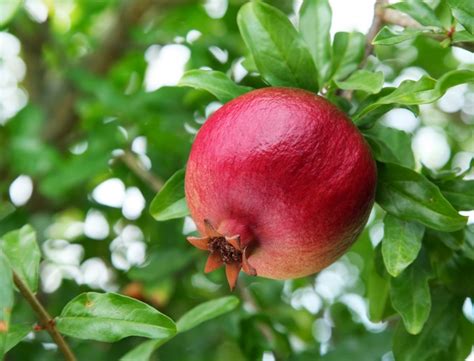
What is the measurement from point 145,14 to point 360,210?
1849 mm

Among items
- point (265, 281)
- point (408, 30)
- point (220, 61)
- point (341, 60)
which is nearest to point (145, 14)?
point (220, 61)

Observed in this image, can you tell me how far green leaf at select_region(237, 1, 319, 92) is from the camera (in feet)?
4.18

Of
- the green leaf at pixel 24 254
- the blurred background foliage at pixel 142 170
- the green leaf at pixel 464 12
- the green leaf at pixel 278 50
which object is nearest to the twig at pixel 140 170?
the blurred background foliage at pixel 142 170

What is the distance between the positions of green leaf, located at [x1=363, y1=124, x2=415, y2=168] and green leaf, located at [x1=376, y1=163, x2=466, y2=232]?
0.11ft

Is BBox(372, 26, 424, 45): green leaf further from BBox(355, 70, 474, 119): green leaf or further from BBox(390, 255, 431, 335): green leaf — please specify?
BBox(390, 255, 431, 335): green leaf

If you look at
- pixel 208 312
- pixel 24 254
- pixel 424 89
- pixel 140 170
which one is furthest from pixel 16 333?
pixel 140 170

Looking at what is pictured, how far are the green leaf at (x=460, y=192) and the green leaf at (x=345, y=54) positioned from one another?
0.27 m

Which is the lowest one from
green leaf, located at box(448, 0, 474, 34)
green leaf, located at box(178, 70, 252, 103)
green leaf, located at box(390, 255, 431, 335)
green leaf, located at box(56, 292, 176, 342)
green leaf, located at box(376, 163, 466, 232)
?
green leaf, located at box(390, 255, 431, 335)

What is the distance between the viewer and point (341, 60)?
1.42 metres

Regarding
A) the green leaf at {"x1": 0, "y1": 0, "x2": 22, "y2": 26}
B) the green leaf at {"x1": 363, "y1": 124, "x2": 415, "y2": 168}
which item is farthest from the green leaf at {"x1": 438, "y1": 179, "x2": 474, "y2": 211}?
the green leaf at {"x1": 0, "y1": 0, "x2": 22, "y2": 26}

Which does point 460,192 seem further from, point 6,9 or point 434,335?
point 6,9

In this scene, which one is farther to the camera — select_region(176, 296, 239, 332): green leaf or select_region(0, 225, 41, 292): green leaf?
select_region(176, 296, 239, 332): green leaf

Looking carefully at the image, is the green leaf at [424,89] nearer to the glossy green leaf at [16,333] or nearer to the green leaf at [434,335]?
the green leaf at [434,335]

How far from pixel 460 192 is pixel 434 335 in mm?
260
